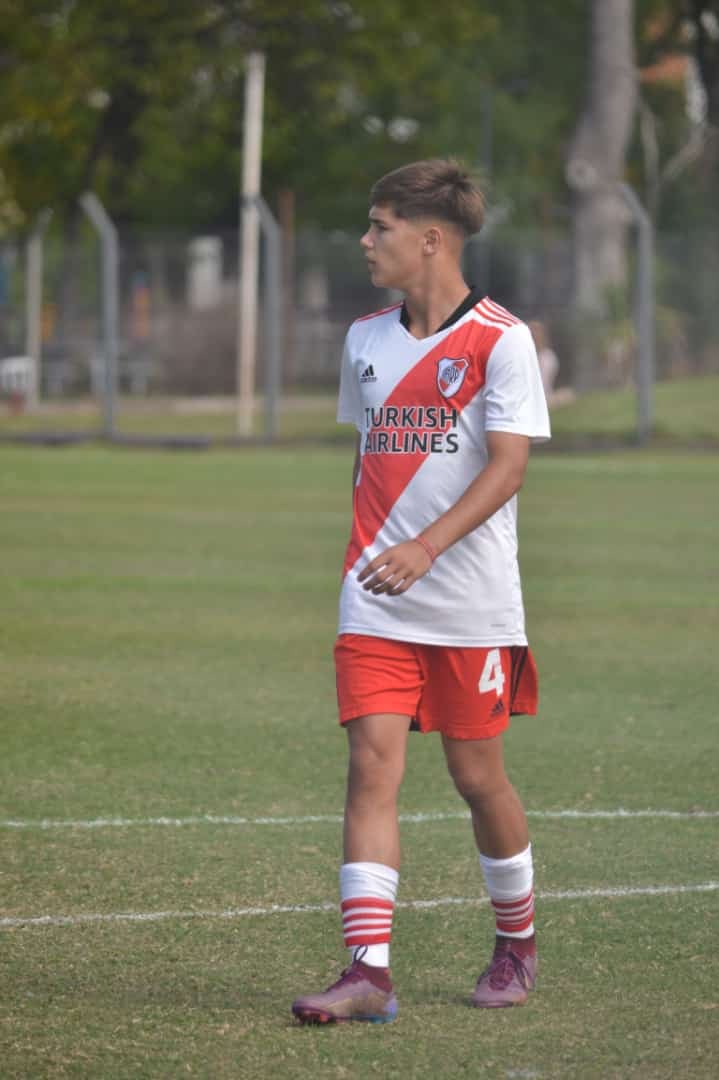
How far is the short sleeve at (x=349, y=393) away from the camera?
17.0 ft

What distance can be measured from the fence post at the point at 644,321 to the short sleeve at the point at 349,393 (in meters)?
20.5

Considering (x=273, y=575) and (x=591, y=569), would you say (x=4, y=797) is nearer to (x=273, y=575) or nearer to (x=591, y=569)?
(x=273, y=575)

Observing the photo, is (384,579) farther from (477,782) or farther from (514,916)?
(514,916)

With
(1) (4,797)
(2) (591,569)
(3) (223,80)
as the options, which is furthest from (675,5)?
(1) (4,797)

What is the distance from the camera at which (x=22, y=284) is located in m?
35.5

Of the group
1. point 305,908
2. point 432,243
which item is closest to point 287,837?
point 305,908

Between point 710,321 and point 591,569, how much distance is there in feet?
51.8

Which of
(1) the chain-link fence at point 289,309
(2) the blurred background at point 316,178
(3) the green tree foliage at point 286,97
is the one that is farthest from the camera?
(3) the green tree foliage at point 286,97

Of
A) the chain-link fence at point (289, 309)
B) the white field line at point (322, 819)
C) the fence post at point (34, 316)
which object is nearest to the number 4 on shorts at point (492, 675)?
the white field line at point (322, 819)

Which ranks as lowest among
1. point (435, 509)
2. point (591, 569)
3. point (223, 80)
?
point (591, 569)

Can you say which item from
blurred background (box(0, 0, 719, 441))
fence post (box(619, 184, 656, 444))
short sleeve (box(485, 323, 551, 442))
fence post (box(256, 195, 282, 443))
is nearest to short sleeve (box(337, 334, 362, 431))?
short sleeve (box(485, 323, 551, 442))

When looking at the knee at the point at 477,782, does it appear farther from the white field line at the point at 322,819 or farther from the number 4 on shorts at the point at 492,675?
the white field line at the point at 322,819

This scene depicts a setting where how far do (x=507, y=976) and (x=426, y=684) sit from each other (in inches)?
28.2

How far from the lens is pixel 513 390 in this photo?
16.3 ft
